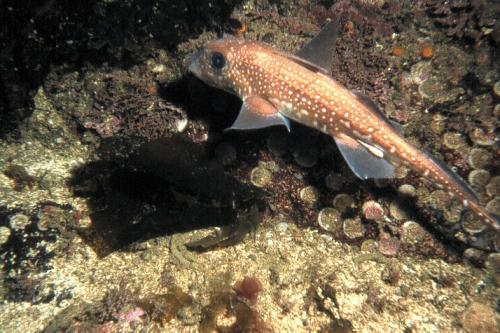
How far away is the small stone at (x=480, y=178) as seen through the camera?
4.72 m

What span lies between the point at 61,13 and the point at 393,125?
5.15 m

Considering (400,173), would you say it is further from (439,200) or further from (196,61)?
(196,61)

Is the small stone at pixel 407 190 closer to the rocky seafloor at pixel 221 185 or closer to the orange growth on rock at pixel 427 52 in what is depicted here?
the rocky seafloor at pixel 221 185

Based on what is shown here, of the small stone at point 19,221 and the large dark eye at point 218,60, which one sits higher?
the large dark eye at point 218,60

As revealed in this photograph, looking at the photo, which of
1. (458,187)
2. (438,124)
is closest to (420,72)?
(438,124)

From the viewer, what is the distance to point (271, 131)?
5.34 metres

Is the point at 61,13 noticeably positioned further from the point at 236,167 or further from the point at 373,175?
the point at 373,175

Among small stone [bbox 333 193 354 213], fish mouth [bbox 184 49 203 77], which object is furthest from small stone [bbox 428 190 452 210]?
fish mouth [bbox 184 49 203 77]

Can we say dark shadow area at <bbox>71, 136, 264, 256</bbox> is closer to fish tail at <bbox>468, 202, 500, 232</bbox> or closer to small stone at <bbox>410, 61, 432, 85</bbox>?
fish tail at <bbox>468, 202, 500, 232</bbox>

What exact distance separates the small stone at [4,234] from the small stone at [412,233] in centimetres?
596

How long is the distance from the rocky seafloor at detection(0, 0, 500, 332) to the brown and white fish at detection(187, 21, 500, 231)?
113 cm

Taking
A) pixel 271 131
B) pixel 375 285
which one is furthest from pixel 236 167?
pixel 375 285

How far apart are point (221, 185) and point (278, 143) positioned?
1.17 meters

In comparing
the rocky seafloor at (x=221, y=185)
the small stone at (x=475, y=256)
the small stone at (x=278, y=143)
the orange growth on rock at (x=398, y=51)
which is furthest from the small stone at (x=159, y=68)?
the small stone at (x=475, y=256)
